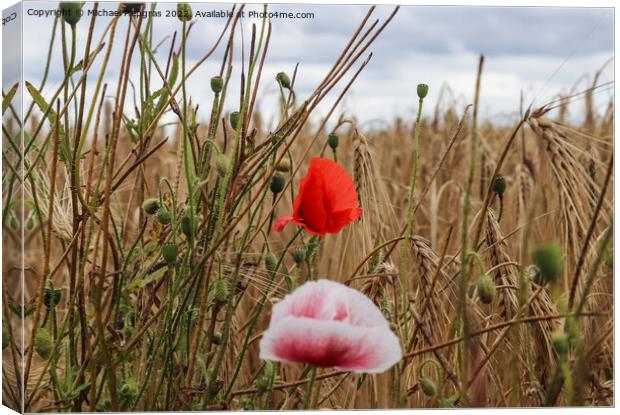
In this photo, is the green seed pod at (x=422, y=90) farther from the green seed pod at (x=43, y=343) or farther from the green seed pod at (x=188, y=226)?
the green seed pod at (x=43, y=343)

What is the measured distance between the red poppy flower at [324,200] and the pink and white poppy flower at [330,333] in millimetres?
200

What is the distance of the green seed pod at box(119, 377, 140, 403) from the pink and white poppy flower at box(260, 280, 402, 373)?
34 cm

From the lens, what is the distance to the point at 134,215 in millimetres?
2129

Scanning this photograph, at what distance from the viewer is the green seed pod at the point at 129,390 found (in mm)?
1386

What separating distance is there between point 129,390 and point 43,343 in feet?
0.46

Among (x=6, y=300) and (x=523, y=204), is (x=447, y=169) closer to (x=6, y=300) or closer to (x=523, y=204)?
(x=523, y=204)

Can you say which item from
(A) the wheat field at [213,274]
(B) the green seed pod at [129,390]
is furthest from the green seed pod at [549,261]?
(B) the green seed pod at [129,390]

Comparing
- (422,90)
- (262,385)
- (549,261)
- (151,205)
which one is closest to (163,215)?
(151,205)

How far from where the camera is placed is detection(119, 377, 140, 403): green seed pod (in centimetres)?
139

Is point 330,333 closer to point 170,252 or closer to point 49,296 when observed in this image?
point 170,252

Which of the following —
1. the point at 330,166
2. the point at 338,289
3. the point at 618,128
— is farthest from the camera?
the point at 618,128

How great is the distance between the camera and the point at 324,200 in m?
1.39

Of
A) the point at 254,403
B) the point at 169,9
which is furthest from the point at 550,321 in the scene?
the point at 169,9

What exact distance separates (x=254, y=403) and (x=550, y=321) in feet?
1.60
